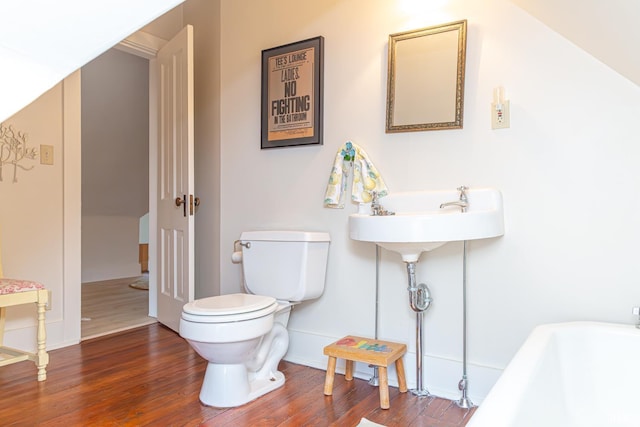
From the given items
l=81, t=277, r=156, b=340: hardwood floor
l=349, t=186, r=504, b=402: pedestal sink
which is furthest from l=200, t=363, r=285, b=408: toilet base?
l=81, t=277, r=156, b=340: hardwood floor

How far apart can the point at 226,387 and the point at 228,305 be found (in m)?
0.35

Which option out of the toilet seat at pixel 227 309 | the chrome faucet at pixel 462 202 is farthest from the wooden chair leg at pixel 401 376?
the chrome faucet at pixel 462 202

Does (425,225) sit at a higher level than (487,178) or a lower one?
lower

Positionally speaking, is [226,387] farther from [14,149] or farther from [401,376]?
[14,149]

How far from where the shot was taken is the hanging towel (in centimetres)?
→ 216

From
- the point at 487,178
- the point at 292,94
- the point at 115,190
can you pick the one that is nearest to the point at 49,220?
the point at 292,94

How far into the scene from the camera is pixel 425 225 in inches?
64.2

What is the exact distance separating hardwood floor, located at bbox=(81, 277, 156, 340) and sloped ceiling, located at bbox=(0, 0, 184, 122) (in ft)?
8.41

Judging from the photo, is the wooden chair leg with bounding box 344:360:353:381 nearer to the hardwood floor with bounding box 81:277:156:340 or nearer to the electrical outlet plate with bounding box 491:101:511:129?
the electrical outlet plate with bounding box 491:101:511:129

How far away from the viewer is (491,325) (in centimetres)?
191

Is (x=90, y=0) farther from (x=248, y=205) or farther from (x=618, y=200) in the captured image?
(x=248, y=205)

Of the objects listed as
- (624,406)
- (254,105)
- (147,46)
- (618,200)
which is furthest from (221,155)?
(624,406)

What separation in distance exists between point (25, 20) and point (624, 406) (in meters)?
1.77

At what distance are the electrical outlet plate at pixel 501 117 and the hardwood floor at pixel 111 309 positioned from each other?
2744 mm
